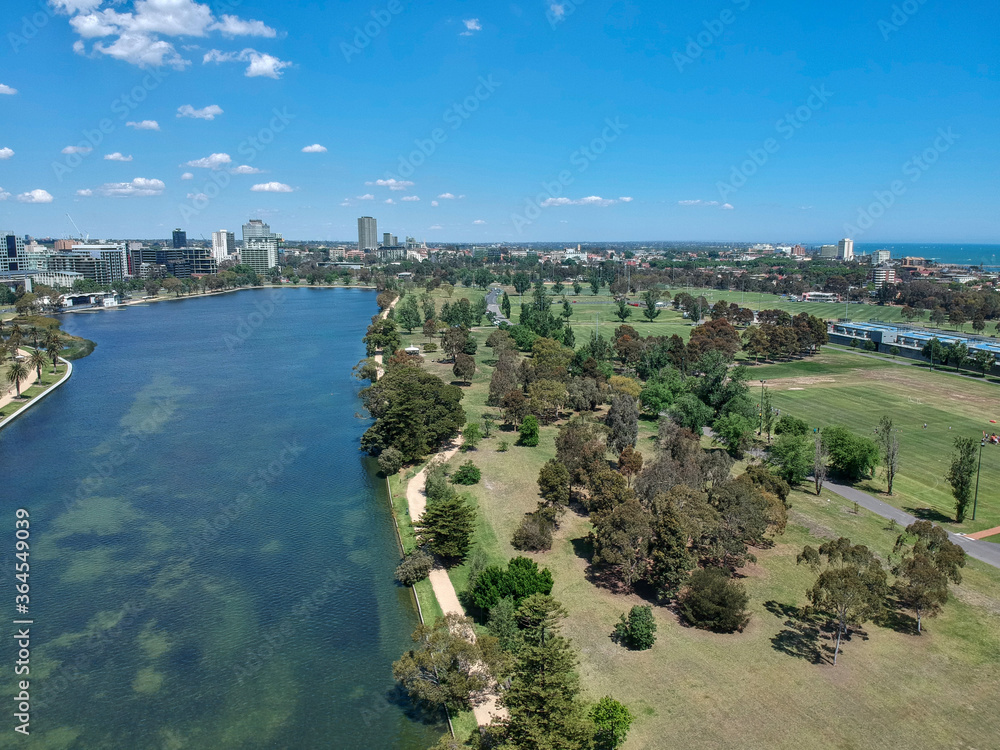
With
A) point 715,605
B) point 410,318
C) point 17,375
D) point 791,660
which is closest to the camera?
point 791,660

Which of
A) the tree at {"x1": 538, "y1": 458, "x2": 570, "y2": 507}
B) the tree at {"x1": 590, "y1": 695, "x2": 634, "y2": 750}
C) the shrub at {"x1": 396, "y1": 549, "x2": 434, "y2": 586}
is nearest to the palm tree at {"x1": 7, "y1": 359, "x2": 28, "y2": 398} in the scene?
the shrub at {"x1": 396, "y1": 549, "x2": 434, "y2": 586}

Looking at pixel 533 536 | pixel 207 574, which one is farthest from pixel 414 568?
pixel 207 574

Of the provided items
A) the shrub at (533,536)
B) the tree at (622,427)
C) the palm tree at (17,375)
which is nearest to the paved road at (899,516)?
the tree at (622,427)

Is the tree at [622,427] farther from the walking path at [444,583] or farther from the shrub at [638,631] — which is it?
the shrub at [638,631]

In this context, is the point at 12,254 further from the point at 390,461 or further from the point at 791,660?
the point at 791,660

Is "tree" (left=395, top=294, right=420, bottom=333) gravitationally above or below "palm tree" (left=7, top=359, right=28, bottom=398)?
above

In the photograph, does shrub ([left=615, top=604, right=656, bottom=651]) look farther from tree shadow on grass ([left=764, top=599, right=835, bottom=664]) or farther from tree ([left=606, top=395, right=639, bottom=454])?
A: tree ([left=606, top=395, right=639, bottom=454])
